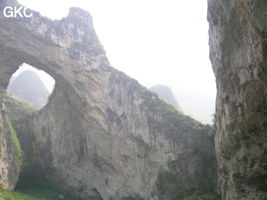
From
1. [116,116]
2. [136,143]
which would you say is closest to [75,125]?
[116,116]

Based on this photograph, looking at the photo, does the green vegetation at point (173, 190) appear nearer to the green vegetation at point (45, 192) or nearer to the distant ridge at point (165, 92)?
the green vegetation at point (45, 192)

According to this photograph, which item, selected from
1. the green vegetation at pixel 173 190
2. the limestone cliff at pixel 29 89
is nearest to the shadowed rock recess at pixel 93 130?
the green vegetation at pixel 173 190

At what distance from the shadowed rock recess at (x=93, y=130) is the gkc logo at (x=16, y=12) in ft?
1.32

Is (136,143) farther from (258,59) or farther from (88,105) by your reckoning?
(258,59)

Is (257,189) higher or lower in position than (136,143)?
lower

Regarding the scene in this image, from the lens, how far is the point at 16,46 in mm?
24609

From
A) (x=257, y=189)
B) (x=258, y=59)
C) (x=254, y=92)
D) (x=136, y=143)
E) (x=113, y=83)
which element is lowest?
(x=257, y=189)

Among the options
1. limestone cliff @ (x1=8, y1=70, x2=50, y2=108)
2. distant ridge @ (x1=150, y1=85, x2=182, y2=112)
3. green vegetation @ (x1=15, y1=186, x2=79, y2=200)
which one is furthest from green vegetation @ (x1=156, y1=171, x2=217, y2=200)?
limestone cliff @ (x1=8, y1=70, x2=50, y2=108)

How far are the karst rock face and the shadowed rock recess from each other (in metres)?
6.16

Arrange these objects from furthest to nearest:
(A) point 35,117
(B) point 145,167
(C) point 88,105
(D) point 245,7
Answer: (A) point 35,117
(C) point 88,105
(B) point 145,167
(D) point 245,7

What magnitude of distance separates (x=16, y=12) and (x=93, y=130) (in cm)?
1144

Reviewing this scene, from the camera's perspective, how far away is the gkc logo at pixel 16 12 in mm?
23744

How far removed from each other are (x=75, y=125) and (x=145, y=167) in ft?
29.5

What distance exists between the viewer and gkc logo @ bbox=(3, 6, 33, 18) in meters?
23.7
